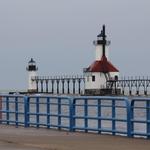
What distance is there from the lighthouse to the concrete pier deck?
227 feet

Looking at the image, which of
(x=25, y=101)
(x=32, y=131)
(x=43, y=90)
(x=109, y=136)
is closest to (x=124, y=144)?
(x=109, y=136)

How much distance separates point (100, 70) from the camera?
90.5 metres

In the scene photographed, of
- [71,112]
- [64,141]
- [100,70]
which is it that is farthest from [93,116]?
[100,70]

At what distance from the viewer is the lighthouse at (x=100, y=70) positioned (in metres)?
89.6

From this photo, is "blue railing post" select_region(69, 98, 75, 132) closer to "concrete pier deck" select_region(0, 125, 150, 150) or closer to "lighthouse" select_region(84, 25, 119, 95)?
"concrete pier deck" select_region(0, 125, 150, 150)

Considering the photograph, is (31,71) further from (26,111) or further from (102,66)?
(26,111)

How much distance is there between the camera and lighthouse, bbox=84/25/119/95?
294ft

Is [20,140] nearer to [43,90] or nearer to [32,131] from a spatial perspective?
[32,131]

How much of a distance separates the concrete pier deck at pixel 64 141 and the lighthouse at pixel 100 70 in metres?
69.1

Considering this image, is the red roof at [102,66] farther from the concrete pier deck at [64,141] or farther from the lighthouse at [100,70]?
the concrete pier deck at [64,141]

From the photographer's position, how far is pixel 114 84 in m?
95.5

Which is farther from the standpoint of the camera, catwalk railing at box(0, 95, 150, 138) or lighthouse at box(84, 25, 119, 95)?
lighthouse at box(84, 25, 119, 95)

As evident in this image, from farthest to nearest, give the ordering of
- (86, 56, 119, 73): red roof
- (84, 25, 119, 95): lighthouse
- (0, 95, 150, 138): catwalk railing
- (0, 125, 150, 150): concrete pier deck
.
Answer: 1. (84, 25, 119, 95): lighthouse
2. (86, 56, 119, 73): red roof
3. (0, 95, 150, 138): catwalk railing
4. (0, 125, 150, 150): concrete pier deck

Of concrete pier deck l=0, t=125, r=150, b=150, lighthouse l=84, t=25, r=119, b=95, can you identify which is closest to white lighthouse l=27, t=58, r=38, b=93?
lighthouse l=84, t=25, r=119, b=95
